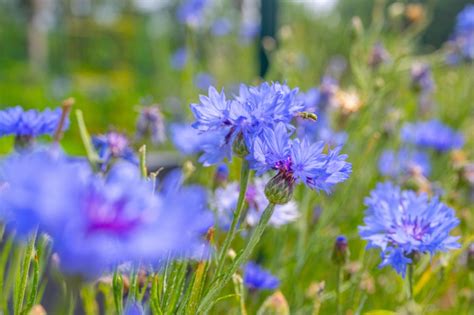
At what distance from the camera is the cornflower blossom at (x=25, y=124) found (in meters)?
0.62

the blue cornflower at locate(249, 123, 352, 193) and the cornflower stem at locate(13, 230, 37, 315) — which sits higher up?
the blue cornflower at locate(249, 123, 352, 193)

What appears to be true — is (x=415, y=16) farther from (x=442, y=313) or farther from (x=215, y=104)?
(x=215, y=104)

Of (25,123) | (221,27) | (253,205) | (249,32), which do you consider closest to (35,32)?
(221,27)

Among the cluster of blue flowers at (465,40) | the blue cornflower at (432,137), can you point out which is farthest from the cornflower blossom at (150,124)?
the cluster of blue flowers at (465,40)

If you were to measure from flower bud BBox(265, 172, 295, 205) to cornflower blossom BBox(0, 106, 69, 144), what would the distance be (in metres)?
0.23

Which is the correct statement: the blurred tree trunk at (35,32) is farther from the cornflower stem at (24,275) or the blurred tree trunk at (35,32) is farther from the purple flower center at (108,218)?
the purple flower center at (108,218)

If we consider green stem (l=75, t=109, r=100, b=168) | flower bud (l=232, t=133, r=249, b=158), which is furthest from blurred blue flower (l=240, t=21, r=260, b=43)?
flower bud (l=232, t=133, r=249, b=158)

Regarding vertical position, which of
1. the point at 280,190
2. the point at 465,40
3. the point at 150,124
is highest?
the point at 465,40

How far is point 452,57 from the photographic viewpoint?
2.05 meters

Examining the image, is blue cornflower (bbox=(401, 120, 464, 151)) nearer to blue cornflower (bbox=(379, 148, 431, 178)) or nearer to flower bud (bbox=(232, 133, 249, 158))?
blue cornflower (bbox=(379, 148, 431, 178))

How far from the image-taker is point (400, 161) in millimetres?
1417

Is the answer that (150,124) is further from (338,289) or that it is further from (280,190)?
(280,190)

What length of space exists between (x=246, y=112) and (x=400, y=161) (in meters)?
0.97

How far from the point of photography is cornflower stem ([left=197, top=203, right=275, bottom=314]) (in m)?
0.48
